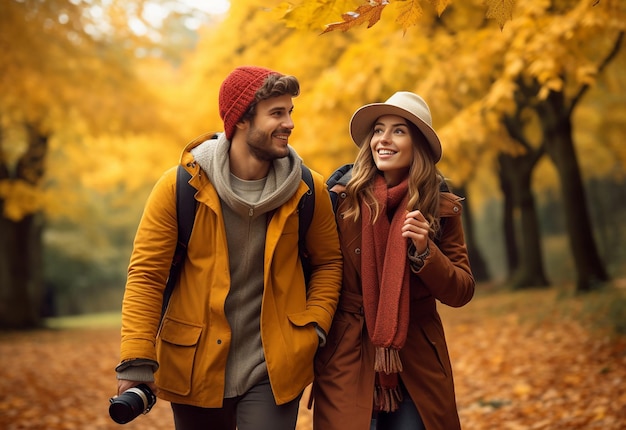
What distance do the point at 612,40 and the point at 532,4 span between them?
17.9 feet

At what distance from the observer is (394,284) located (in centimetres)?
320

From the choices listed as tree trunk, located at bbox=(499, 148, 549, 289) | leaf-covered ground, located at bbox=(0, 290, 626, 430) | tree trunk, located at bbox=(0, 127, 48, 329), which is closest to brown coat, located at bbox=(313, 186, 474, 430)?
leaf-covered ground, located at bbox=(0, 290, 626, 430)

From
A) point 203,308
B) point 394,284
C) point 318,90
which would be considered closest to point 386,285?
point 394,284

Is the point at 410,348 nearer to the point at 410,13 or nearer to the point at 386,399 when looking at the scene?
the point at 386,399

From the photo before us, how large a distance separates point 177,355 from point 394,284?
3.29 feet

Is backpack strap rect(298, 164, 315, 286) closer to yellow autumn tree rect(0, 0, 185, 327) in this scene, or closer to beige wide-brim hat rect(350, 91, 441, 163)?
beige wide-brim hat rect(350, 91, 441, 163)

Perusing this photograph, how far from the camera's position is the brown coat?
3.29 m

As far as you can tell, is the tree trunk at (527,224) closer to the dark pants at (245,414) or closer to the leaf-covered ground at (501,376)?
the leaf-covered ground at (501,376)

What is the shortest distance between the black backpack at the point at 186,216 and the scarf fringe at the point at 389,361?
1.79ft

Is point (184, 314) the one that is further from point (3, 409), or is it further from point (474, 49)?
point (474, 49)

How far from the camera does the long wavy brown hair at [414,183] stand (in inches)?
132

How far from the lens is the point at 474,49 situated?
30.6 ft

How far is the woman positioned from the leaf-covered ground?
2951 mm

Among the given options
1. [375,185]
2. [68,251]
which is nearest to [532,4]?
[375,185]
